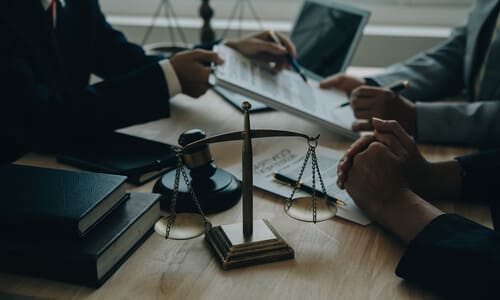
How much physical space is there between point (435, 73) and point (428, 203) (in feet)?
2.81

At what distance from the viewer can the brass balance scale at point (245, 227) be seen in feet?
2.73

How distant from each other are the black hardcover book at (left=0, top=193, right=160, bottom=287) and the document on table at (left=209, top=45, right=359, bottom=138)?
577 millimetres

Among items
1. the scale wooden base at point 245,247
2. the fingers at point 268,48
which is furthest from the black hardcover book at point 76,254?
the fingers at point 268,48

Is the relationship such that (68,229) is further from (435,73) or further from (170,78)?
(435,73)

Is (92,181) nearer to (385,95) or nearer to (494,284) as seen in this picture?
(494,284)

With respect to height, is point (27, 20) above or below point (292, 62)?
above

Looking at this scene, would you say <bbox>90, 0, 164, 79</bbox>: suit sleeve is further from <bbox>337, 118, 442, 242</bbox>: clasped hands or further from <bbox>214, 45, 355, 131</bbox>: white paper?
<bbox>337, 118, 442, 242</bbox>: clasped hands

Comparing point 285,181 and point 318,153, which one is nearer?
point 285,181

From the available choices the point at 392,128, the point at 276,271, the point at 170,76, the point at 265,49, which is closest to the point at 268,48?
the point at 265,49

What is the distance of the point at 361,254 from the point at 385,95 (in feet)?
2.09

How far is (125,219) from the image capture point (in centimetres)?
88

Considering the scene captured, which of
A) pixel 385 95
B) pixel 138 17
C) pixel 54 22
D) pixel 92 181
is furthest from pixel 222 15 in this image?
pixel 92 181

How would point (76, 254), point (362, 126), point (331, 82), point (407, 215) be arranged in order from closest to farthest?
point (76, 254)
point (407, 215)
point (362, 126)
point (331, 82)

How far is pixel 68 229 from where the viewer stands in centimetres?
80
